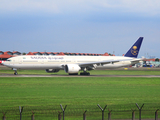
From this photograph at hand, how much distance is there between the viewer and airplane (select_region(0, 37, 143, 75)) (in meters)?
53.9

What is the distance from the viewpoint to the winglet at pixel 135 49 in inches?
2616

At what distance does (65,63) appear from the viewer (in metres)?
57.6

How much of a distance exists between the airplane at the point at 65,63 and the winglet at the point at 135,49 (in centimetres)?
88

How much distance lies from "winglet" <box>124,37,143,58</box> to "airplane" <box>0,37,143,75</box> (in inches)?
34.7

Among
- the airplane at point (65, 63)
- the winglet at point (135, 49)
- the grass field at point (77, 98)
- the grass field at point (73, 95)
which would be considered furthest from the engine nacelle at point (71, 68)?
the grass field at point (77, 98)

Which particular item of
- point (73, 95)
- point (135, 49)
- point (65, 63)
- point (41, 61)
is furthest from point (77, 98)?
point (135, 49)

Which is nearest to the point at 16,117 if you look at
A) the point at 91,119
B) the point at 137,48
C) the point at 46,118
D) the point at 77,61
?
the point at 46,118

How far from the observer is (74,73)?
5838cm

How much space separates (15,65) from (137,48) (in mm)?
32255

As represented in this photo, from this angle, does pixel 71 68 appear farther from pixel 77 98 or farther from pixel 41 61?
pixel 77 98

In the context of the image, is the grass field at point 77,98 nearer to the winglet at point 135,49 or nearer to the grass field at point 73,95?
the grass field at point 73,95

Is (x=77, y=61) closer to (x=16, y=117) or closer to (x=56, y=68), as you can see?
(x=56, y=68)

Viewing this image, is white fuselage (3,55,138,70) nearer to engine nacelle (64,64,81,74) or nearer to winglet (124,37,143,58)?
engine nacelle (64,64,81,74)

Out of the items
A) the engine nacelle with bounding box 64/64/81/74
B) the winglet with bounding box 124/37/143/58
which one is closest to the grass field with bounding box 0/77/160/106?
the engine nacelle with bounding box 64/64/81/74
